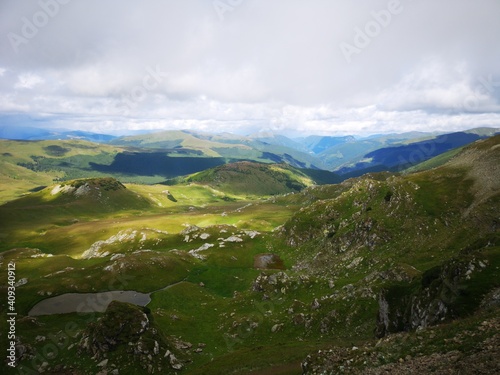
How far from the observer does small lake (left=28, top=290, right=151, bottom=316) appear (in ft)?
248

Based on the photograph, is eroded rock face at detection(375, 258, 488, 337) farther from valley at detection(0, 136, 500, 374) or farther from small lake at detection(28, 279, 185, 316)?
small lake at detection(28, 279, 185, 316)

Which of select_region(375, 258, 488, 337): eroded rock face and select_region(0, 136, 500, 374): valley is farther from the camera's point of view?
select_region(375, 258, 488, 337): eroded rock face

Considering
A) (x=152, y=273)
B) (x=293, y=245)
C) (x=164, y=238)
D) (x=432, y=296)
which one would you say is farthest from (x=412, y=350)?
(x=164, y=238)

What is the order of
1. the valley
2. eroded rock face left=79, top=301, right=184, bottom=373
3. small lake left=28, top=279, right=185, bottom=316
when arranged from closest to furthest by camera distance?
the valley → eroded rock face left=79, top=301, right=184, bottom=373 → small lake left=28, top=279, right=185, bottom=316

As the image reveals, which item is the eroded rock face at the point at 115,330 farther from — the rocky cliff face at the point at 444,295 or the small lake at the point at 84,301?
the rocky cliff face at the point at 444,295

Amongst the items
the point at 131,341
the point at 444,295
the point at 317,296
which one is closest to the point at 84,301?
the point at 131,341

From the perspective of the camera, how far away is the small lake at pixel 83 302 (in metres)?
75.6

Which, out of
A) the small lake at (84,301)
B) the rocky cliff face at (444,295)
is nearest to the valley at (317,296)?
the rocky cliff face at (444,295)

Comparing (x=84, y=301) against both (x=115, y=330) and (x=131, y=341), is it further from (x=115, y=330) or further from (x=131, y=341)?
(x=131, y=341)

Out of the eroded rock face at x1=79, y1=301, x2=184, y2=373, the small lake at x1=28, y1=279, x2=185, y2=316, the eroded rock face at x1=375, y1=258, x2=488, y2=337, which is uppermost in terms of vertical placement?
the eroded rock face at x1=375, y1=258, x2=488, y2=337

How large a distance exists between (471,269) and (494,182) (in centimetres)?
5649

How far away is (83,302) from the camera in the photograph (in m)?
79.5

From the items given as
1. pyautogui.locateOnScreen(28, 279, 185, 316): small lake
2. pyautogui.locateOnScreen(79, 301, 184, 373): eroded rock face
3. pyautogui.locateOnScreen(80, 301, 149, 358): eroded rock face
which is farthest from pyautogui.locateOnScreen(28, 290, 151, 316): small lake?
pyautogui.locateOnScreen(79, 301, 184, 373): eroded rock face

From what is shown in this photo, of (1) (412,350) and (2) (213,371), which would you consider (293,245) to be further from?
(1) (412,350)
